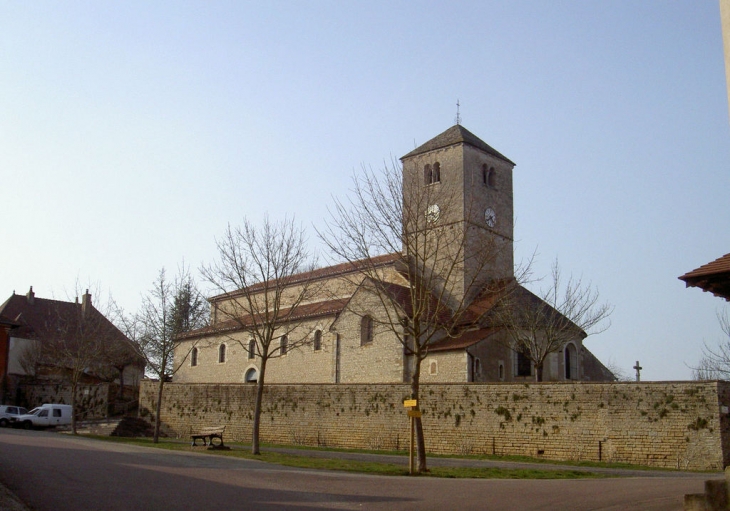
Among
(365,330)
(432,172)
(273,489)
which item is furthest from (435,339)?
(273,489)

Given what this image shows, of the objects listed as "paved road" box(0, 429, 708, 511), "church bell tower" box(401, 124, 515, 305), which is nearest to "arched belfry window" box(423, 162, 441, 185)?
"church bell tower" box(401, 124, 515, 305)

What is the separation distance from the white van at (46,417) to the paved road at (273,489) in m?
25.6

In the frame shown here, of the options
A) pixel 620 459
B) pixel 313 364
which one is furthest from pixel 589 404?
pixel 313 364

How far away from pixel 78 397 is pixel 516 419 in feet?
97.4

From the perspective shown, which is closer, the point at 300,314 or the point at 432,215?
the point at 432,215

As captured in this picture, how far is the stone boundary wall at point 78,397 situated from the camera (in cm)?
4450

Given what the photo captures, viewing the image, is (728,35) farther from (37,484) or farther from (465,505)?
(37,484)

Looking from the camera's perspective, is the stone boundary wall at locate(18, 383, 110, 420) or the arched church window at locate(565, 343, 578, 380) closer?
the arched church window at locate(565, 343, 578, 380)

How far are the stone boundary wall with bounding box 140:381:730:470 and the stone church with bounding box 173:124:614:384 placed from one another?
164 inches

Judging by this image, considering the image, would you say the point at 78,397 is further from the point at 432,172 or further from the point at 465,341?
the point at 432,172

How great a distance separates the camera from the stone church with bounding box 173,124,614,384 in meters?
38.0

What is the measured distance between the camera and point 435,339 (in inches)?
1570

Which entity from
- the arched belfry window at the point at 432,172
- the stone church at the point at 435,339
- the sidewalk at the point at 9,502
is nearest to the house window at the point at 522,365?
the stone church at the point at 435,339

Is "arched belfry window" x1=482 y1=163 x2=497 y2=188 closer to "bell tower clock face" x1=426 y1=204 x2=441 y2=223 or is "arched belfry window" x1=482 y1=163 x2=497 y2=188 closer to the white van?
"bell tower clock face" x1=426 y1=204 x2=441 y2=223
